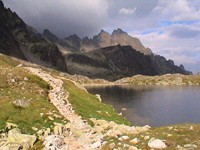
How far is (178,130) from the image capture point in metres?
30.9

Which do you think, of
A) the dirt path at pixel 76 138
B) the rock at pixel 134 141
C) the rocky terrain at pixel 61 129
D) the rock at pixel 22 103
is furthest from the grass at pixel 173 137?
the rock at pixel 22 103

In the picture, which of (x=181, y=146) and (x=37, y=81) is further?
(x=37, y=81)

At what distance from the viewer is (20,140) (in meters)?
31.9

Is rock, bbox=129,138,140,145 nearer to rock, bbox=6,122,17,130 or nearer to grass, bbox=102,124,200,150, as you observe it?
grass, bbox=102,124,200,150

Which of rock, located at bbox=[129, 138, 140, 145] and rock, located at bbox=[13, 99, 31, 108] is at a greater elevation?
rock, located at bbox=[13, 99, 31, 108]

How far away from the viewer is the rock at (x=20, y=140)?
30.5m

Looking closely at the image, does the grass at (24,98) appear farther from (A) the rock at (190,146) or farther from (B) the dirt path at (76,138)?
(A) the rock at (190,146)

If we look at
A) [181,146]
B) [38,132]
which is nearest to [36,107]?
[38,132]

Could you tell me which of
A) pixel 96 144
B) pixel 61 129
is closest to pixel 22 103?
pixel 61 129

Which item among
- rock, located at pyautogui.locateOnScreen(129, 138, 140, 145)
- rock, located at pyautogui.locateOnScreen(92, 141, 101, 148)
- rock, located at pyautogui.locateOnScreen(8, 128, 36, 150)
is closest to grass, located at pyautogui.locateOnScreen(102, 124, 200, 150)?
rock, located at pyautogui.locateOnScreen(129, 138, 140, 145)

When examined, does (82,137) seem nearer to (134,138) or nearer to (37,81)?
(134,138)

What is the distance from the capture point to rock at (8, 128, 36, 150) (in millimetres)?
30547

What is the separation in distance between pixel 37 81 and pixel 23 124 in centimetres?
2463

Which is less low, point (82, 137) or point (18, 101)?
point (18, 101)
